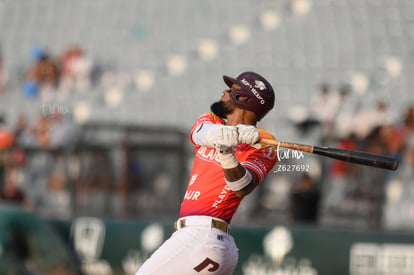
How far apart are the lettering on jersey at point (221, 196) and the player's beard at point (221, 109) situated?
18.0 inches

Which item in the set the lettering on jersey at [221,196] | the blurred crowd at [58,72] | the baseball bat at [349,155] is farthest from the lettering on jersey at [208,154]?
the blurred crowd at [58,72]

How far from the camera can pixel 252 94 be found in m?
5.27

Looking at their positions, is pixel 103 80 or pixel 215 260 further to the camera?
pixel 103 80

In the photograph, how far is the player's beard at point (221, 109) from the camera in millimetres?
5371

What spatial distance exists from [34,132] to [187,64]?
7.84 m

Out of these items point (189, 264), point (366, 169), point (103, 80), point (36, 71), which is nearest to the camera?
point (189, 264)

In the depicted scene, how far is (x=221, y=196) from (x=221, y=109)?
54cm

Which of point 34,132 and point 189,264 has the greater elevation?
point 34,132

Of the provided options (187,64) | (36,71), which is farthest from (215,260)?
(187,64)

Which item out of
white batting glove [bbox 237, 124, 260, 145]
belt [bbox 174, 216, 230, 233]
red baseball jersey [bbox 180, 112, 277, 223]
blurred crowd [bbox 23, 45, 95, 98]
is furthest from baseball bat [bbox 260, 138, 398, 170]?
blurred crowd [bbox 23, 45, 95, 98]

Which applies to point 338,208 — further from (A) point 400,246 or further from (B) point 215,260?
(B) point 215,260

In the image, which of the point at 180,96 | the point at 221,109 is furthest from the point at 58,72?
the point at 221,109

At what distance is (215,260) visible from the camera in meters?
5.14

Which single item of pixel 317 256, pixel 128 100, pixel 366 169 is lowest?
pixel 317 256
